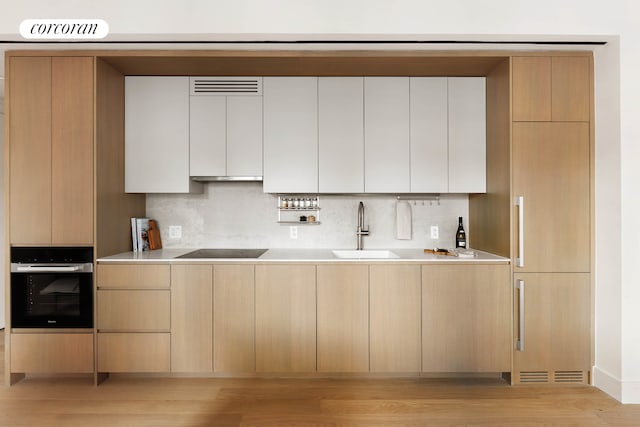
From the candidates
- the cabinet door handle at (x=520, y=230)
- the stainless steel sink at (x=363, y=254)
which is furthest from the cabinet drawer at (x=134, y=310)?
the cabinet door handle at (x=520, y=230)

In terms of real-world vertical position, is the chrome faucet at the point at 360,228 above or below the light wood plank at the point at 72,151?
below

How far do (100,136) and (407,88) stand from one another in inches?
88.9

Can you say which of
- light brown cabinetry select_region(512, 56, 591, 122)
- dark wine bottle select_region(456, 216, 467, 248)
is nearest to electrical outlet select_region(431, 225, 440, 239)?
dark wine bottle select_region(456, 216, 467, 248)

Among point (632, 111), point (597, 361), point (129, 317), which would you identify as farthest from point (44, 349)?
point (632, 111)

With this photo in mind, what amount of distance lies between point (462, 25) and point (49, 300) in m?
3.24

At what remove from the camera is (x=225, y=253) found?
3.26 meters

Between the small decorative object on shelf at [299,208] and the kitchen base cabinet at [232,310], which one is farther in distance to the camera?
the small decorative object on shelf at [299,208]

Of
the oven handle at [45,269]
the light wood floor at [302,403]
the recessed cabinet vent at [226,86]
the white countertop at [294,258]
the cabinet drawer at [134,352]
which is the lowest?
the light wood floor at [302,403]

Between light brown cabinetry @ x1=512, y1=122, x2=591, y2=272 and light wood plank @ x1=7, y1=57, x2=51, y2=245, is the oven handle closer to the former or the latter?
light wood plank @ x1=7, y1=57, x2=51, y2=245

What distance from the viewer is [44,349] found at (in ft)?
9.24

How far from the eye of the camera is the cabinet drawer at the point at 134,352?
284 centimetres

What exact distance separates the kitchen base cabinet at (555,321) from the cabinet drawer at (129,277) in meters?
2.44

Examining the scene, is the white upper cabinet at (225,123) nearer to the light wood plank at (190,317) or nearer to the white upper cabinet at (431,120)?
the light wood plank at (190,317)

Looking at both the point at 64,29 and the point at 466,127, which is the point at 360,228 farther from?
the point at 64,29
